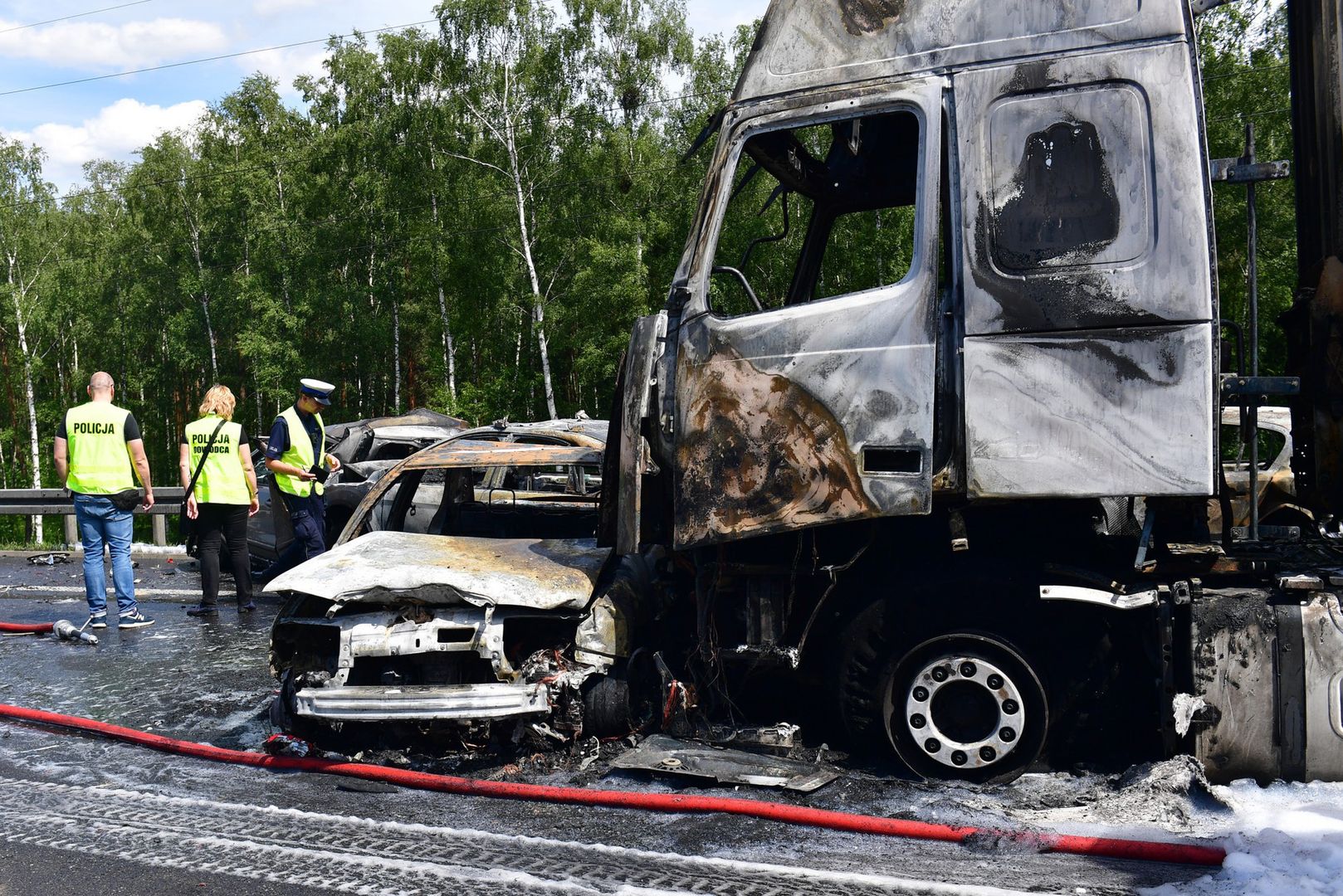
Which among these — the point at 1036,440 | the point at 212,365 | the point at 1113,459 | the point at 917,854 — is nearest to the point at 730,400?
the point at 1036,440

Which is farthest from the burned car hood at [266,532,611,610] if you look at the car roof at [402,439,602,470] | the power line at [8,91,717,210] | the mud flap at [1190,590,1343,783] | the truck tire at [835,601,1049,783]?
the power line at [8,91,717,210]

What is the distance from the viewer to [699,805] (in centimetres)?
434

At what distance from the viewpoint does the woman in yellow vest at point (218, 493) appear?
30.2ft

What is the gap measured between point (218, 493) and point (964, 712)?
6948mm

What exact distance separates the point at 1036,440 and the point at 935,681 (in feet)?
3.56

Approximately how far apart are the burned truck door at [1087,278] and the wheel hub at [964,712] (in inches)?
30.2

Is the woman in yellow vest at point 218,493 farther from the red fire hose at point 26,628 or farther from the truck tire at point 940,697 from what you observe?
the truck tire at point 940,697

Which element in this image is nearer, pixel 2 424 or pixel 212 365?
pixel 212 365

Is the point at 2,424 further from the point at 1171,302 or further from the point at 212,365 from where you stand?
the point at 1171,302

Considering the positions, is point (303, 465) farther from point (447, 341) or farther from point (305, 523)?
point (447, 341)

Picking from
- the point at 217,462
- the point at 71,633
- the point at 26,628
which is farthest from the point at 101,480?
the point at 26,628

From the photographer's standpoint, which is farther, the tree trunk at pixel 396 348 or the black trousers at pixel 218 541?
the tree trunk at pixel 396 348

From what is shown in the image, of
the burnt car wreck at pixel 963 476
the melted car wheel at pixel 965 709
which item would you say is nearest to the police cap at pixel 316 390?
the burnt car wreck at pixel 963 476

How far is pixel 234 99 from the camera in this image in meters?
→ 41.8
